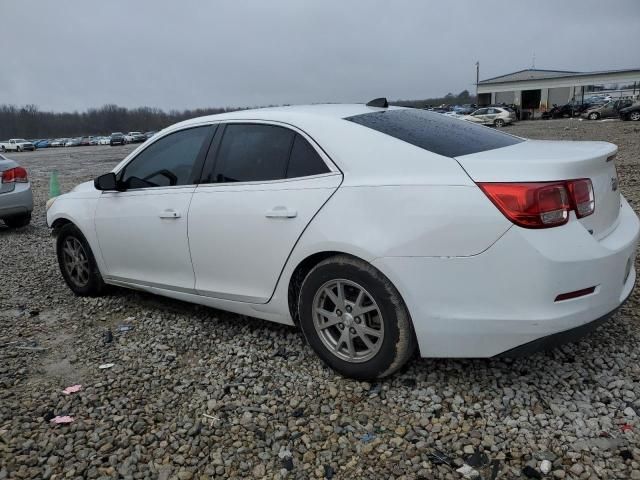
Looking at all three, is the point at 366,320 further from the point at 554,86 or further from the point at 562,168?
the point at 554,86

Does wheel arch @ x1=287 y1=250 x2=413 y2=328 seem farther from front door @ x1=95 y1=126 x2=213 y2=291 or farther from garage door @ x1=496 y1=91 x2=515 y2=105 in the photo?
garage door @ x1=496 y1=91 x2=515 y2=105

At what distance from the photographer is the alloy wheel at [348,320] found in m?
2.95

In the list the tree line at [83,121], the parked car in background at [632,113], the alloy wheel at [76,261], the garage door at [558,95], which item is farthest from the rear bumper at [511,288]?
the tree line at [83,121]

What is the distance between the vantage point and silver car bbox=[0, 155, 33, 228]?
8.13 meters

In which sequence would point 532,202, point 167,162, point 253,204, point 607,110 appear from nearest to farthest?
1. point 532,202
2. point 253,204
3. point 167,162
4. point 607,110

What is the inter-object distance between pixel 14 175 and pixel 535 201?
8257mm

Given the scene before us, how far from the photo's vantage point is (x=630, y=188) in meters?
8.51

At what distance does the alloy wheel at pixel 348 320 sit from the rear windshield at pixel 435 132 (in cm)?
88

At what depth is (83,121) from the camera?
376ft

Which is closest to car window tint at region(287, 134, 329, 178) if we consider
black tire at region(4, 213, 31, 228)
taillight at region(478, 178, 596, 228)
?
taillight at region(478, 178, 596, 228)

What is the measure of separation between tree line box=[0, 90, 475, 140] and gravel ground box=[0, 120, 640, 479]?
101 metres

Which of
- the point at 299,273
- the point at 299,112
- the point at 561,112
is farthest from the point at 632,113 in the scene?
the point at 299,273

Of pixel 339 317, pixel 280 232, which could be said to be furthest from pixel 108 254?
pixel 339 317

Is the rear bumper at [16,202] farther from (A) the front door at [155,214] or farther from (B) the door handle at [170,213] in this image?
(B) the door handle at [170,213]
